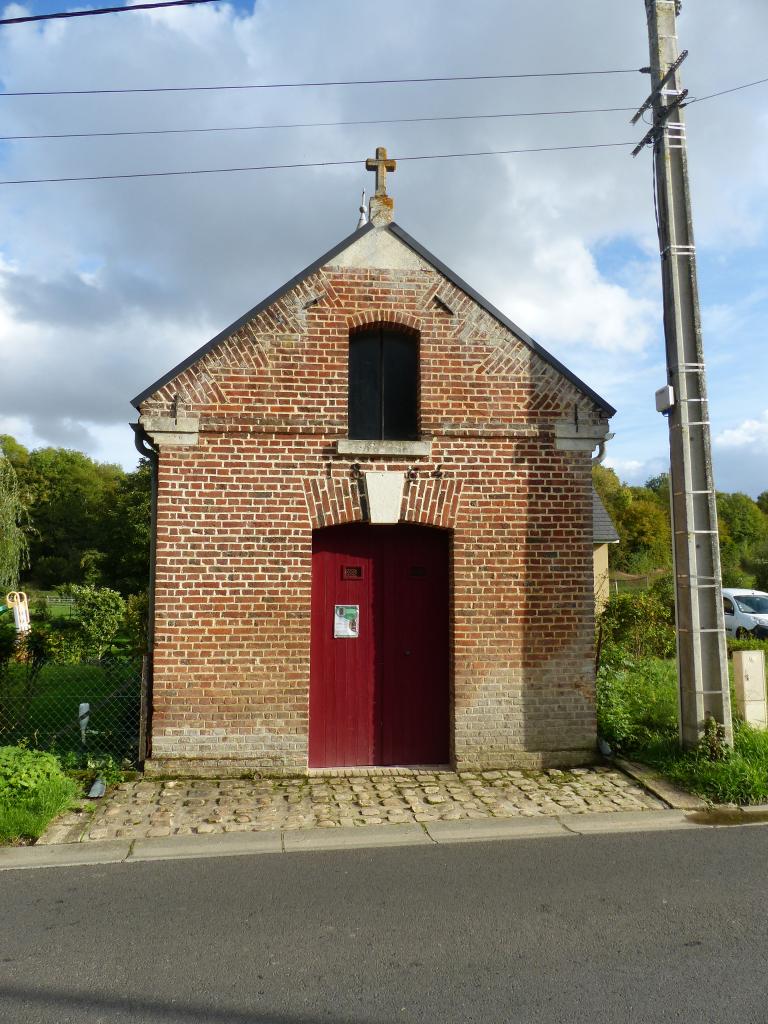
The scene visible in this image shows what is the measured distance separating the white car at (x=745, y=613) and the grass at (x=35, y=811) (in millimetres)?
17067

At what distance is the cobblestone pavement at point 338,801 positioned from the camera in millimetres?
6160

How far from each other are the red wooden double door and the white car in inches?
544

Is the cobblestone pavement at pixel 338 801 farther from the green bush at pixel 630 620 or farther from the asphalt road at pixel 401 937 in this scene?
the green bush at pixel 630 620

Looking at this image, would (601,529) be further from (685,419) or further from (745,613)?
(685,419)

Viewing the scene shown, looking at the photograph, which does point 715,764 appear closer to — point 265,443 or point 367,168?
point 265,443

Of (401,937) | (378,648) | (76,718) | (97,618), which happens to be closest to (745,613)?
(378,648)

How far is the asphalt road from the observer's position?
11.7ft

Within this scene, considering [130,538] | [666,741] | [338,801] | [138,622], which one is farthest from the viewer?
[130,538]

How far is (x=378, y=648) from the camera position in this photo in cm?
793

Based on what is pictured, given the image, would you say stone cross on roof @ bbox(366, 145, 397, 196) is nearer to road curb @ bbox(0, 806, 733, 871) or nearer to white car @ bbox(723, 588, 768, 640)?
road curb @ bbox(0, 806, 733, 871)

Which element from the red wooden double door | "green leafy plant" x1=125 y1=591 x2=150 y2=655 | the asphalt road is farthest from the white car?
the asphalt road

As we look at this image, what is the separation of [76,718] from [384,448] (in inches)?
191

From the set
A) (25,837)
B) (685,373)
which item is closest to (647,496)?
(685,373)

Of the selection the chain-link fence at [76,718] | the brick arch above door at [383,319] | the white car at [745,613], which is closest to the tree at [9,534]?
the chain-link fence at [76,718]
